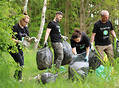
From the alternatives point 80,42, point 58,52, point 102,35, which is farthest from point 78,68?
point 102,35

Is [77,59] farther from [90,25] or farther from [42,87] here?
[90,25]

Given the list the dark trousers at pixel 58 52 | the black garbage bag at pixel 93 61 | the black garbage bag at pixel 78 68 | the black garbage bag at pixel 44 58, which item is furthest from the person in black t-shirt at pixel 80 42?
the black garbage bag at pixel 44 58

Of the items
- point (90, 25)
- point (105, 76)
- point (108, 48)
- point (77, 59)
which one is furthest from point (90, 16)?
point (105, 76)

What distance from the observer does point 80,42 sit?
5.74 m

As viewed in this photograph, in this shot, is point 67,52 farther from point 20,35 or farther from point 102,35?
point 20,35

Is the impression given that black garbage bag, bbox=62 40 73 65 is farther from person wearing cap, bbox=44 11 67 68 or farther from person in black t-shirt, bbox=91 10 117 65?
person in black t-shirt, bbox=91 10 117 65

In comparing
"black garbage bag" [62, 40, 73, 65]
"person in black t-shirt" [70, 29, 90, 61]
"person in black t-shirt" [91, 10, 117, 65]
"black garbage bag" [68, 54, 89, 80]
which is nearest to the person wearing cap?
"black garbage bag" [62, 40, 73, 65]

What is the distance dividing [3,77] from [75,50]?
2.73m

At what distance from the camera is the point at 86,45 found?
5.72 meters

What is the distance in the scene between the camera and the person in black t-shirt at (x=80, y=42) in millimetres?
5484

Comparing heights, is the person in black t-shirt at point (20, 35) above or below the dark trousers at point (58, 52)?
above

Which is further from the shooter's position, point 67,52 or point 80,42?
point 67,52

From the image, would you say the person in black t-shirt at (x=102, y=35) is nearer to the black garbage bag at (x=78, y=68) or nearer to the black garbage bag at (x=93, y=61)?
the black garbage bag at (x=93, y=61)

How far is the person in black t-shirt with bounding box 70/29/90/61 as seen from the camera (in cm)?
548
